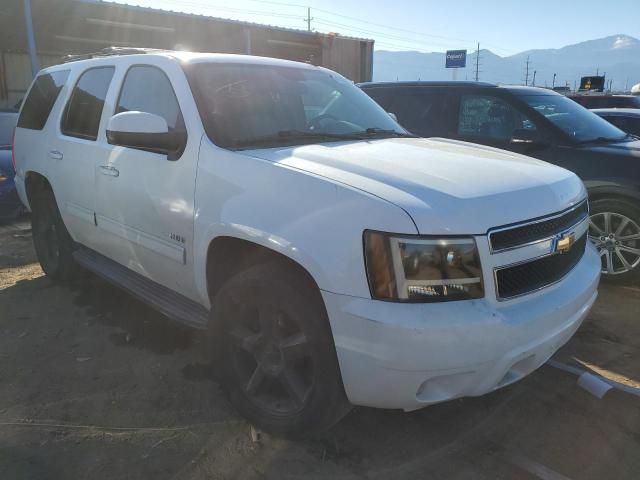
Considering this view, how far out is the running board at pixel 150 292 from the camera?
3.04m

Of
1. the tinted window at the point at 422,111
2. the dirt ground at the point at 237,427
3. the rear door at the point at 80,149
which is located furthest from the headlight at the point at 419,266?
the tinted window at the point at 422,111

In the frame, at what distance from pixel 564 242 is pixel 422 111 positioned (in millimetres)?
3947

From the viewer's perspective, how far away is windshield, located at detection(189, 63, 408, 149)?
9.69 feet

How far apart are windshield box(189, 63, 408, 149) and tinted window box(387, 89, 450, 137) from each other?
2238 millimetres

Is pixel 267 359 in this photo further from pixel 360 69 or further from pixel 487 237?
pixel 360 69

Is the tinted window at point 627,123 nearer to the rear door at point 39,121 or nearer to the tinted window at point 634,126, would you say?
the tinted window at point 634,126

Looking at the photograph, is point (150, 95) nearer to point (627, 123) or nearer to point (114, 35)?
point (627, 123)

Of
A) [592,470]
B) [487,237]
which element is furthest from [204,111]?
[592,470]

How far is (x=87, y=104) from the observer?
405 centimetres

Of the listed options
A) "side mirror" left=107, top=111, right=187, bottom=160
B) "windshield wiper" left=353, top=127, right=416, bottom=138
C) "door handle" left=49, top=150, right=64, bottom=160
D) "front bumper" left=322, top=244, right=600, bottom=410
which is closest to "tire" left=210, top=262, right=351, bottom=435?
"front bumper" left=322, top=244, right=600, bottom=410

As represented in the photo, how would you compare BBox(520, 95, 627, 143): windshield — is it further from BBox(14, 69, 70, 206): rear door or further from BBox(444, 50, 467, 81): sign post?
BBox(444, 50, 467, 81): sign post

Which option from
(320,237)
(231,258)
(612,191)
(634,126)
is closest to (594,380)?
(320,237)

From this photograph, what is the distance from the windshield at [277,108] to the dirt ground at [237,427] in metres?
1.51

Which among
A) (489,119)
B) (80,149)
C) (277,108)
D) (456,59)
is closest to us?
(277,108)
